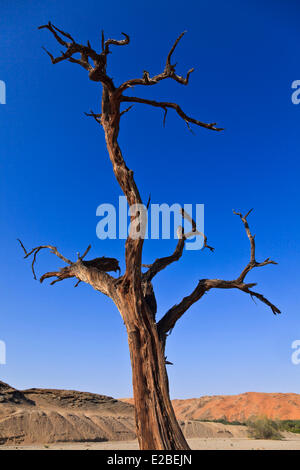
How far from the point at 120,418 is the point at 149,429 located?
925 inches

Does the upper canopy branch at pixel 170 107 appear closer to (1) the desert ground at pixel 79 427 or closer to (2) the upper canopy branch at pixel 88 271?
(2) the upper canopy branch at pixel 88 271

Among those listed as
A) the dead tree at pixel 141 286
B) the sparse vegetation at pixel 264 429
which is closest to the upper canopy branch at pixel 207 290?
the dead tree at pixel 141 286

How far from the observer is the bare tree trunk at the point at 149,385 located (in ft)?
19.7

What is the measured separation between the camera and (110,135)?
7.54m

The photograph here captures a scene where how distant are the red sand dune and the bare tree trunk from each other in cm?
5217

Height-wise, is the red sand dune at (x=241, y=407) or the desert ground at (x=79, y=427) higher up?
the desert ground at (x=79, y=427)

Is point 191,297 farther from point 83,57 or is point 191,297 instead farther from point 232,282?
point 83,57

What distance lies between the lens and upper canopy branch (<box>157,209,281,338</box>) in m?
7.48

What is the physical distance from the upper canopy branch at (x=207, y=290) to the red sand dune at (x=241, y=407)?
50.7 m

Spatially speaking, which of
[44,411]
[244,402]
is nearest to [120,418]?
[44,411]

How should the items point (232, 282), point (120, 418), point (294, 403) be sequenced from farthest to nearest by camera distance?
1. point (294, 403)
2. point (120, 418)
3. point (232, 282)

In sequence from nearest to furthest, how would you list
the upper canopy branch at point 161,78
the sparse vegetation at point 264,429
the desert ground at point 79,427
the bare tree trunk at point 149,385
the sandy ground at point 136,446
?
the bare tree trunk at point 149,385 < the upper canopy branch at point 161,78 < the sandy ground at point 136,446 < the desert ground at point 79,427 < the sparse vegetation at point 264,429
